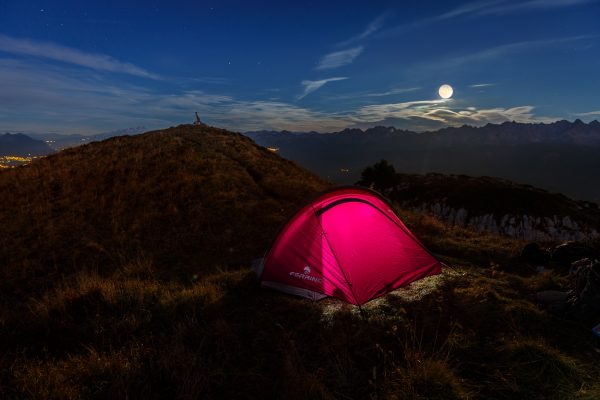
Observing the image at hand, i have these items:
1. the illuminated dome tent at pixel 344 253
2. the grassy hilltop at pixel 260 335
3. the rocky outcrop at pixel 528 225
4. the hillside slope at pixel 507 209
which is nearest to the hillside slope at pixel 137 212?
the grassy hilltop at pixel 260 335

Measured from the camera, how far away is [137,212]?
15.4 metres

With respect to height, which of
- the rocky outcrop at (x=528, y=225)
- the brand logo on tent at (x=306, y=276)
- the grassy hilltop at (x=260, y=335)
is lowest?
the rocky outcrop at (x=528, y=225)

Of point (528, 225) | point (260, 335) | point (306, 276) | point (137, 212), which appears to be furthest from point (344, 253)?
point (528, 225)

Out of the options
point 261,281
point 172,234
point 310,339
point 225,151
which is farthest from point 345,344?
point 225,151

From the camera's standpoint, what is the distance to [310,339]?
5.48 metres

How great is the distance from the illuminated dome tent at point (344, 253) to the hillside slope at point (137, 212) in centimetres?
372

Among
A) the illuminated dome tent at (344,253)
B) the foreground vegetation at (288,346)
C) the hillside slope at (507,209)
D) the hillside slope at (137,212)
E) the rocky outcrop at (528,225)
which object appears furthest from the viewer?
the hillside slope at (507,209)

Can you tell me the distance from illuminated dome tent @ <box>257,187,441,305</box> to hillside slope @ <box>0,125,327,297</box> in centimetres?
372

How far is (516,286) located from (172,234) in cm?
1199

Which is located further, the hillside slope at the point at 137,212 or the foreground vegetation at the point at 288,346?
the hillside slope at the point at 137,212

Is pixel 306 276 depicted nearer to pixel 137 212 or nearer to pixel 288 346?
pixel 288 346

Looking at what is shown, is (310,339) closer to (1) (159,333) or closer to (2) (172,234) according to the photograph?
(1) (159,333)

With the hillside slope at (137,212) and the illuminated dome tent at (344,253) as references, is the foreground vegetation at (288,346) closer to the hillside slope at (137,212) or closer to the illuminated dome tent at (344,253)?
the illuminated dome tent at (344,253)

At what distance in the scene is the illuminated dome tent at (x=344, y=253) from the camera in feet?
23.7
